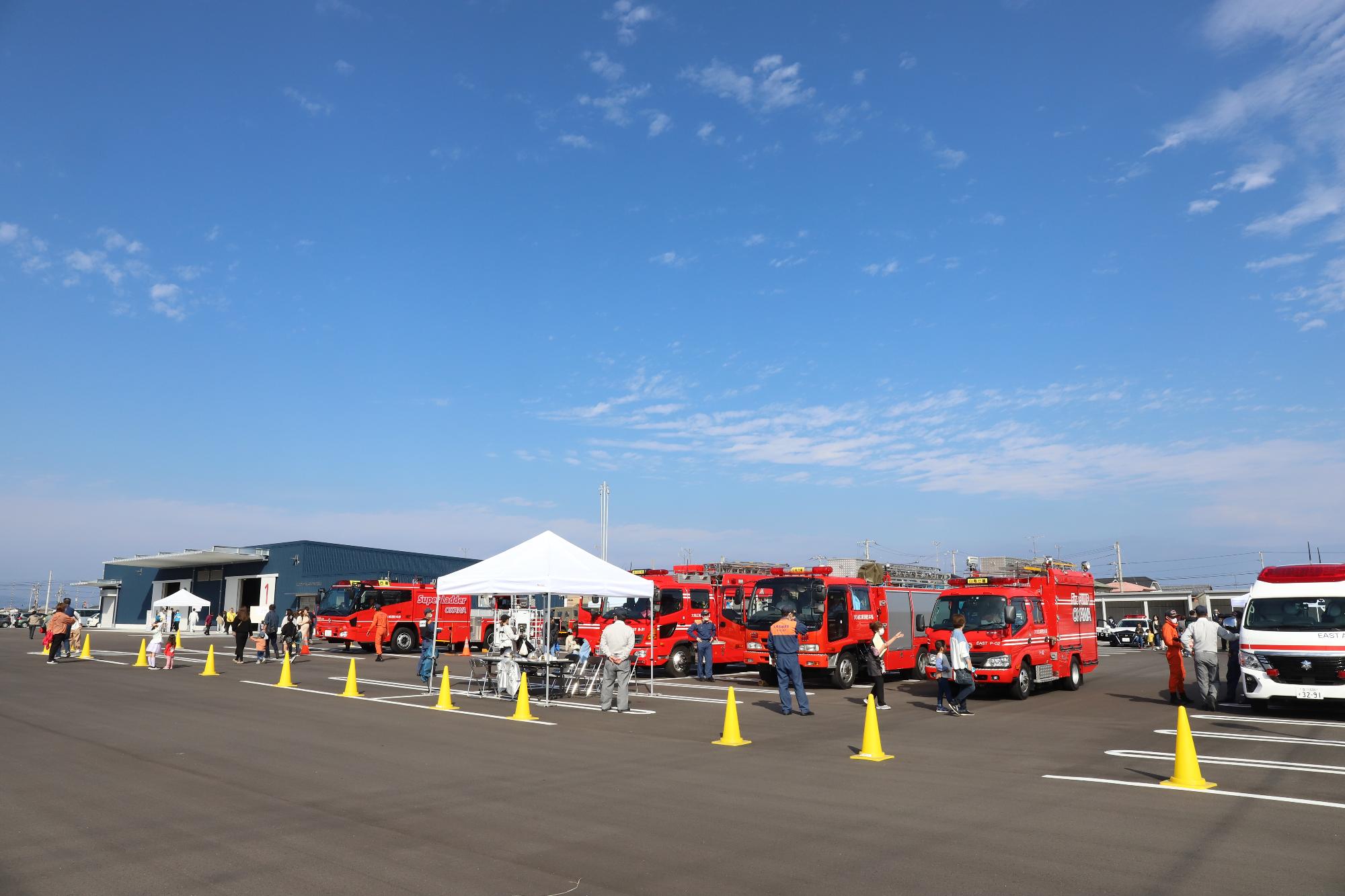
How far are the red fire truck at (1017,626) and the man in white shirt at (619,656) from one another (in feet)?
20.4

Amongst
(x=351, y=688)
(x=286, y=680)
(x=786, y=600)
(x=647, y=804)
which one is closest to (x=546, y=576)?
(x=351, y=688)

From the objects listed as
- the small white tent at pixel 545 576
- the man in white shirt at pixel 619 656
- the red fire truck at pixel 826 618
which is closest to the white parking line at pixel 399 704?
the man in white shirt at pixel 619 656

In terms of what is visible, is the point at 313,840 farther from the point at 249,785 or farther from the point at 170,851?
the point at 249,785

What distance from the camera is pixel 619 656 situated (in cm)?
1556

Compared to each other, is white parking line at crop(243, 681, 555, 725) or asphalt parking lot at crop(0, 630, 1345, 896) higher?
asphalt parking lot at crop(0, 630, 1345, 896)

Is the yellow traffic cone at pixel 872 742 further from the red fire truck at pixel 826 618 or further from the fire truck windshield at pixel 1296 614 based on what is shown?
the fire truck windshield at pixel 1296 614

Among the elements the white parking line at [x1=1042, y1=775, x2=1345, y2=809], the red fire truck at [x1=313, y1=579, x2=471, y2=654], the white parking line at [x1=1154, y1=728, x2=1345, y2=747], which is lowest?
the white parking line at [x1=1154, y1=728, x2=1345, y2=747]

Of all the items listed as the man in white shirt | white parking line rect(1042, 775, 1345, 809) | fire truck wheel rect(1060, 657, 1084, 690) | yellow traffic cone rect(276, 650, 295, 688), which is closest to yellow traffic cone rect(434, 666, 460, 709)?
the man in white shirt

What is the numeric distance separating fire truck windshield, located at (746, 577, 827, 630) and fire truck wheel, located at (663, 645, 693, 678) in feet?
10.4

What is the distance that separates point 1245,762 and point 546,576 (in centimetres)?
1151

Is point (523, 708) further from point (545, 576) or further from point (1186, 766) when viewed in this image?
point (1186, 766)

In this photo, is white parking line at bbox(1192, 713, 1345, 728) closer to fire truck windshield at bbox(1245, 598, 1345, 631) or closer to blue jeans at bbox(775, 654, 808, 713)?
fire truck windshield at bbox(1245, 598, 1345, 631)

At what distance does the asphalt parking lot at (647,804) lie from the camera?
5863 mm

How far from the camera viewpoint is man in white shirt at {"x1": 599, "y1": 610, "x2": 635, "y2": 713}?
51.0 ft
